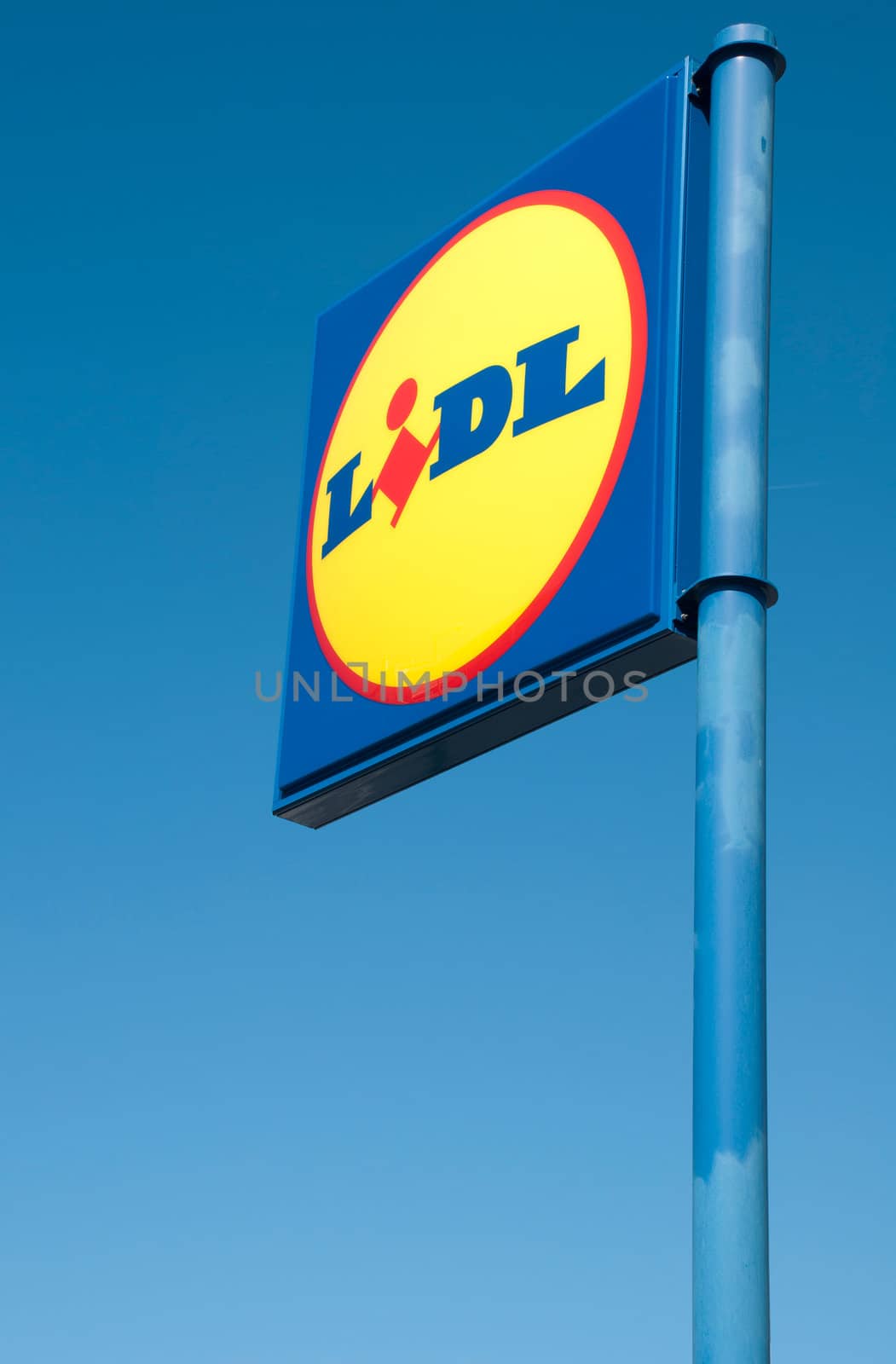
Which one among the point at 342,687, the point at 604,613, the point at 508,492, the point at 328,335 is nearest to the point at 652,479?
the point at 604,613

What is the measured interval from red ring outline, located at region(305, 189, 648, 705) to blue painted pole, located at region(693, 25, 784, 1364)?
0.35 m

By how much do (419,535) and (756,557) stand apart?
153cm

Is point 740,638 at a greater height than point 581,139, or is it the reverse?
point 581,139

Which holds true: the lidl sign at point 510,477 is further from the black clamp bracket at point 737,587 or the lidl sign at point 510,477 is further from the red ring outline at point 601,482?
the black clamp bracket at point 737,587

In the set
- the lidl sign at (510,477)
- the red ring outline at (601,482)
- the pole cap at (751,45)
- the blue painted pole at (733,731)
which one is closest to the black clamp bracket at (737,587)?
the blue painted pole at (733,731)

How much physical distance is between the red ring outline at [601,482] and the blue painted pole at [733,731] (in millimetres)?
347

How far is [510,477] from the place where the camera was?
455 cm

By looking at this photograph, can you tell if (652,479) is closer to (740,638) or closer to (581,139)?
(740,638)

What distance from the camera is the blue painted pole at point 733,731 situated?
114 inches

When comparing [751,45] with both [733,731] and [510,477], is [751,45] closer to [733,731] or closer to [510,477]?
[510,477]

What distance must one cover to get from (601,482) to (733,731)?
42.7 inches

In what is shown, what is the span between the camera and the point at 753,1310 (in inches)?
112

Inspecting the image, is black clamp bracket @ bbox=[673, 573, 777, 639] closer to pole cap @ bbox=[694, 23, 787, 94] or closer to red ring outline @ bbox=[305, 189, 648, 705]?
red ring outline @ bbox=[305, 189, 648, 705]

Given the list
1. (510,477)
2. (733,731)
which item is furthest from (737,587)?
(510,477)
